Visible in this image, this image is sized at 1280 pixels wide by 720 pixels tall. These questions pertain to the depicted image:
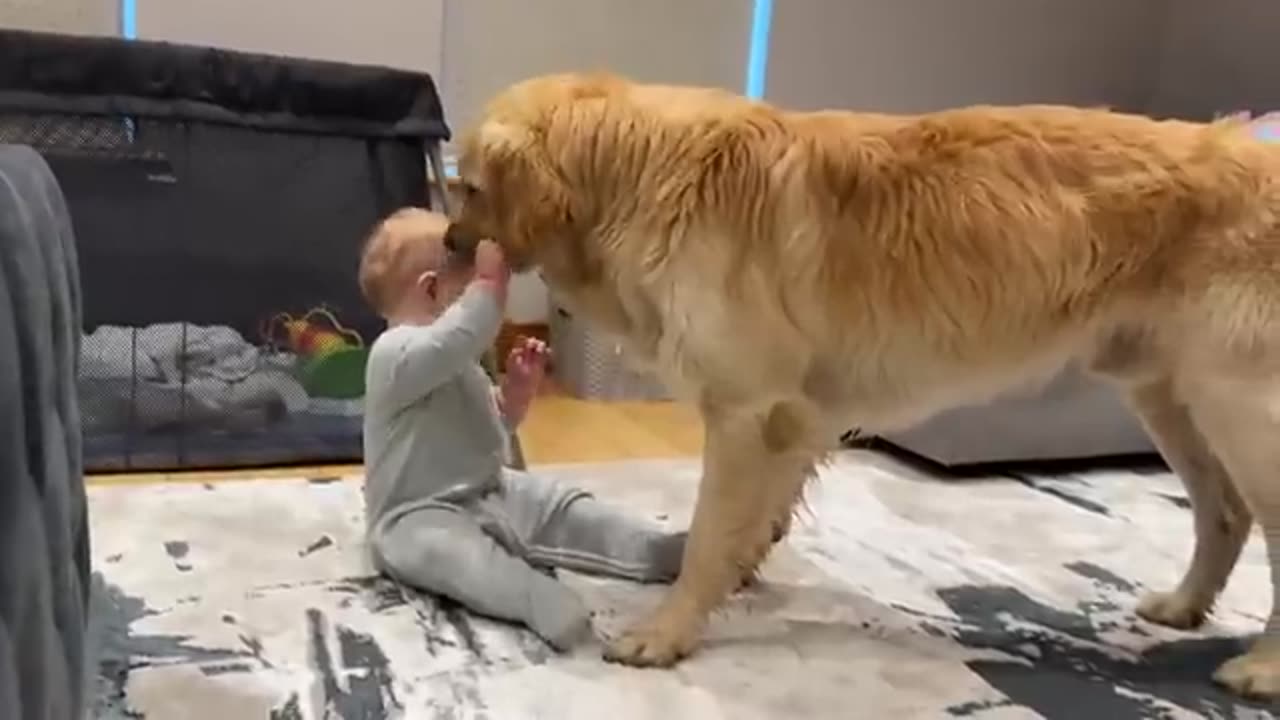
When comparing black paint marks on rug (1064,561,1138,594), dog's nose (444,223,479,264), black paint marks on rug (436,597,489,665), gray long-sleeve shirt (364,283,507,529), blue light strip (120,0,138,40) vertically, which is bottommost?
→ black paint marks on rug (1064,561,1138,594)

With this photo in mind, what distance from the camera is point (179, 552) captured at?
6.71 feet

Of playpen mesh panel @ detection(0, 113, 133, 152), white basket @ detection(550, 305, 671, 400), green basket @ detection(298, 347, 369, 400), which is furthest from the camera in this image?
white basket @ detection(550, 305, 671, 400)

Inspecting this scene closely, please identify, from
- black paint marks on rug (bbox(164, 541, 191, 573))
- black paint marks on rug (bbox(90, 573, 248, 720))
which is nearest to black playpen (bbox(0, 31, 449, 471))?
black paint marks on rug (bbox(164, 541, 191, 573))

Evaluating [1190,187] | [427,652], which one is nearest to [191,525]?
[427,652]

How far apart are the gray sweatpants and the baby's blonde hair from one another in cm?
30

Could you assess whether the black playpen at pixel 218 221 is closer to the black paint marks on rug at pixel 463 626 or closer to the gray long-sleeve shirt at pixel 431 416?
the gray long-sleeve shirt at pixel 431 416

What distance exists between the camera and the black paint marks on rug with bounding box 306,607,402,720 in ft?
5.08

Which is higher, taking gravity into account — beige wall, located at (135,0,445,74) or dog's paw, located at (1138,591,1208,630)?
beige wall, located at (135,0,445,74)

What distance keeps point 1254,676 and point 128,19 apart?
2.61 metres

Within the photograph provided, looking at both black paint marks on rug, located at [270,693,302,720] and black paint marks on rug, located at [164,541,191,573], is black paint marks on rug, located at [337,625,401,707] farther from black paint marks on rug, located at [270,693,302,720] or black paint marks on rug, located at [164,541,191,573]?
black paint marks on rug, located at [164,541,191,573]

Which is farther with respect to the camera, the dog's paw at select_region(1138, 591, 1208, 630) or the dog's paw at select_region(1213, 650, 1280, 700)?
the dog's paw at select_region(1138, 591, 1208, 630)

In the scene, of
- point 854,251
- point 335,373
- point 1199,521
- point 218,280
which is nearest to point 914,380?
point 854,251

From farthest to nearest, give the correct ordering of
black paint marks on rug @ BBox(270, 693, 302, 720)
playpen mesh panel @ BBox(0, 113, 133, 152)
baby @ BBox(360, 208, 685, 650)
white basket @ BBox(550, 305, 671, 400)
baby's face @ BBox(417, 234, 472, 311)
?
white basket @ BBox(550, 305, 671, 400), playpen mesh panel @ BBox(0, 113, 133, 152), baby's face @ BBox(417, 234, 472, 311), baby @ BBox(360, 208, 685, 650), black paint marks on rug @ BBox(270, 693, 302, 720)

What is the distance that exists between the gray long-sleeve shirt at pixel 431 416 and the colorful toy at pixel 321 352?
2.63 feet
